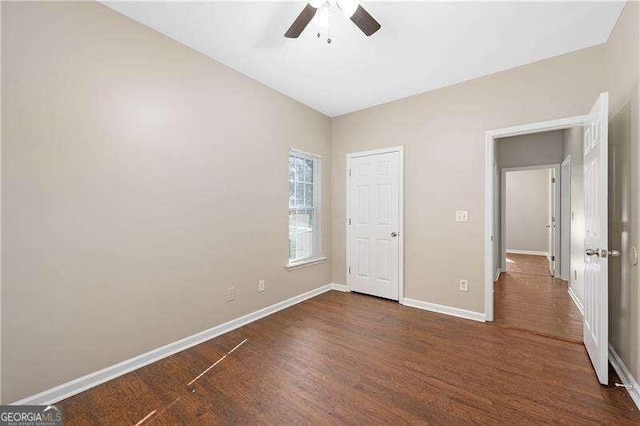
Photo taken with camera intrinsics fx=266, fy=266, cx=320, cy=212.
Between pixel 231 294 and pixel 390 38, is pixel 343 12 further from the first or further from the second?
pixel 231 294

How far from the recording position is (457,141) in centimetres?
311

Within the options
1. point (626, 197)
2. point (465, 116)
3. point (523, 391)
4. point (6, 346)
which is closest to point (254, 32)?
point (465, 116)

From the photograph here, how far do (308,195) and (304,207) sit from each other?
0.74ft

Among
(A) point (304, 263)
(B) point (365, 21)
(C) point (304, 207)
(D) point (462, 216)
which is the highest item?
(B) point (365, 21)

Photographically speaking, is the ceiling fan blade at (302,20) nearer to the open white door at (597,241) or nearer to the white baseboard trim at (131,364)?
the open white door at (597,241)

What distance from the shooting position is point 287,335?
2625 millimetres

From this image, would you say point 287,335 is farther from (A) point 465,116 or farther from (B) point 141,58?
(A) point 465,116

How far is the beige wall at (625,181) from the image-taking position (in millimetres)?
1740

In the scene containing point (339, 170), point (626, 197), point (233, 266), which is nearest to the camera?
point (626, 197)

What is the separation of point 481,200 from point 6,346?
3.97 meters

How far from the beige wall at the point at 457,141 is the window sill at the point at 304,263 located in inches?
48.2

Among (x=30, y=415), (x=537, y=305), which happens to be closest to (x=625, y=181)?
(x=537, y=305)

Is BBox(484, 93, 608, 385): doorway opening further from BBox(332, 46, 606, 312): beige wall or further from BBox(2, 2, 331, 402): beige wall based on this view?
BBox(2, 2, 331, 402): beige wall

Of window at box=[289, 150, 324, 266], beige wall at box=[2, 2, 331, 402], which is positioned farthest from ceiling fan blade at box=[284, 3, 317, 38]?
window at box=[289, 150, 324, 266]
